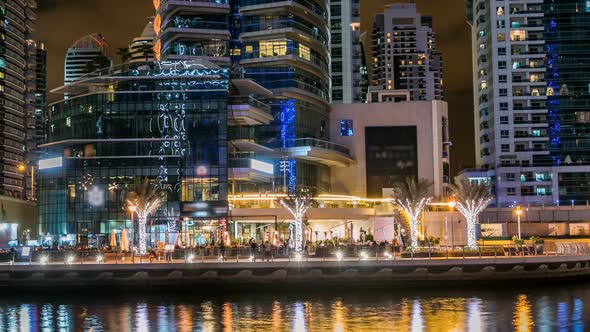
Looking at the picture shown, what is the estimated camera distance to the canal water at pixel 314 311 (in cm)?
5016

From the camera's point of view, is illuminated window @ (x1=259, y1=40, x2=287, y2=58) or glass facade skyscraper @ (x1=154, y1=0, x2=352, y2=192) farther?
illuminated window @ (x1=259, y1=40, x2=287, y2=58)

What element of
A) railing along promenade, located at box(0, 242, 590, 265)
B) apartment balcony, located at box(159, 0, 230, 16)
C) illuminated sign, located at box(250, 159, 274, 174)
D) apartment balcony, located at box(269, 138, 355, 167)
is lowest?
railing along promenade, located at box(0, 242, 590, 265)

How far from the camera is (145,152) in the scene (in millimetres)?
100312

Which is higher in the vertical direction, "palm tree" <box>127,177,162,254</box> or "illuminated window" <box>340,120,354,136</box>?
"illuminated window" <box>340,120,354,136</box>

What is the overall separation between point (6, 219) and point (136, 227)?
26.3 meters

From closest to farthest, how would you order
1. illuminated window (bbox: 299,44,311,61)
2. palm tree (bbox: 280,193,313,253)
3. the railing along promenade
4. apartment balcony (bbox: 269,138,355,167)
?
the railing along promenade < palm tree (bbox: 280,193,313,253) < apartment balcony (bbox: 269,138,355,167) < illuminated window (bbox: 299,44,311,61)

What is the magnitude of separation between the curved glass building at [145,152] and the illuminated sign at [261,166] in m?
7.05

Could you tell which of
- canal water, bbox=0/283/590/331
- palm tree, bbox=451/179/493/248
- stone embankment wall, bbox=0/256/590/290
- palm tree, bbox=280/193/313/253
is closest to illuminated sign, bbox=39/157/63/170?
palm tree, bbox=280/193/313/253

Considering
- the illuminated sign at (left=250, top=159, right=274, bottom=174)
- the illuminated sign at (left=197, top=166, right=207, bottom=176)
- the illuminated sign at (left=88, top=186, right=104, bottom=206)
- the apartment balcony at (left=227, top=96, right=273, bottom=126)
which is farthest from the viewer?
the illuminated sign at (left=250, top=159, right=274, bottom=174)

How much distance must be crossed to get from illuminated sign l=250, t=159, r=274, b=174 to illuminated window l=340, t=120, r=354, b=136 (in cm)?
2087

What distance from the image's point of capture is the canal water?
50156mm

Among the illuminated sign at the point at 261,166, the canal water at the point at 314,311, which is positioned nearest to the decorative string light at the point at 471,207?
the canal water at the point at 314,311

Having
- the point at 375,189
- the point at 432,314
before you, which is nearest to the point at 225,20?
the point at 375,189

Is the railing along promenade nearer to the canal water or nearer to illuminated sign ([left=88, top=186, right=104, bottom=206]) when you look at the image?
the canal water
